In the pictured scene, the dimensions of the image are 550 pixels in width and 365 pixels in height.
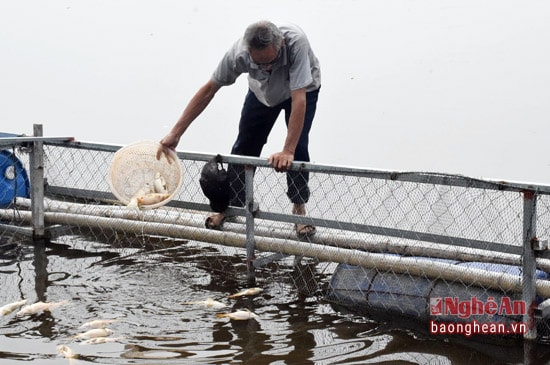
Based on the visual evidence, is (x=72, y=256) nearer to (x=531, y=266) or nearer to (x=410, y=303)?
(x=410, y=303)

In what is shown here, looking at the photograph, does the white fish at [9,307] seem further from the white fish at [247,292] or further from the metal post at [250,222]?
the metal post at [250,222]

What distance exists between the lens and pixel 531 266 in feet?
13.8

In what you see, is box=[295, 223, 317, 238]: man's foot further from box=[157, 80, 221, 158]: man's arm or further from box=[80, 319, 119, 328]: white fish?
box=[80, 319, 119, 328]: white fish

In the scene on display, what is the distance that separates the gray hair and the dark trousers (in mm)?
611

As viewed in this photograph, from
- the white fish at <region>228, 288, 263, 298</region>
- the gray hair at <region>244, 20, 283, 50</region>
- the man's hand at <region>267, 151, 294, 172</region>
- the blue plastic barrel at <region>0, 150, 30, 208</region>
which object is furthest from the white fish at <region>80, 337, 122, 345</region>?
the blue plastic barrel at <region>0, 150, 30, 208</region>

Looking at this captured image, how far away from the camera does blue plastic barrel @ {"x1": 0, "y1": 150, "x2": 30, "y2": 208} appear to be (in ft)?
21.6

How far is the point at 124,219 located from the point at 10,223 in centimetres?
115

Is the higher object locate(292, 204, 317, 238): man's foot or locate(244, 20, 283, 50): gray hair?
locate(244, 20, 283, 50): gray hair

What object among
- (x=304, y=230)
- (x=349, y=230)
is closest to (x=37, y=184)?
(x=304, y=230)

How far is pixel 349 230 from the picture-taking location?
495cm

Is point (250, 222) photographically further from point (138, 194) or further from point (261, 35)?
point (261, 35)

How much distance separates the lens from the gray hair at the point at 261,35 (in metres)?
4.90

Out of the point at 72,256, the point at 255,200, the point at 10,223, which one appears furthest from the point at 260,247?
the point at 10,223

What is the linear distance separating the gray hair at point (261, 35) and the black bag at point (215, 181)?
2.65 ft
